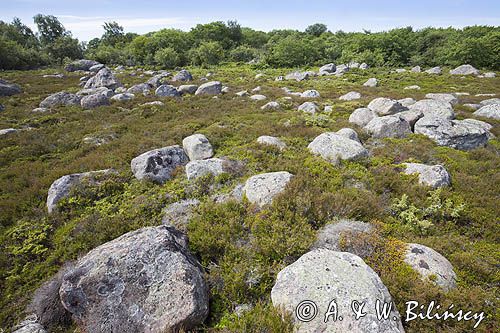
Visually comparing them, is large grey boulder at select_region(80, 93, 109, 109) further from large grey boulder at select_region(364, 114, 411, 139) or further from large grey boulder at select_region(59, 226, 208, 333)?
large grey boulder at select_region(364, 114, 411, 139)

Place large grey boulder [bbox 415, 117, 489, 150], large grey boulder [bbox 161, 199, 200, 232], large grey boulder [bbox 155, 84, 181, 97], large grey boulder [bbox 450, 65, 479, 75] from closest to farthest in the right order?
1. large grey boulder [bbox 161, 199, 200, 232]
2. large grey boulder [bbox 415, 117, 489, 150]
3. large grey boulder [bbox 155, 84, 181, 97]
4. large grey boulder [bbox 450, 65, 479, 75]

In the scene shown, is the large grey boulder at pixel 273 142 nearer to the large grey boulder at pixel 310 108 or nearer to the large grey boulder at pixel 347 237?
the large grey boulder at pixel 347 237

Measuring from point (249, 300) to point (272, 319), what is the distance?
3.41 ft

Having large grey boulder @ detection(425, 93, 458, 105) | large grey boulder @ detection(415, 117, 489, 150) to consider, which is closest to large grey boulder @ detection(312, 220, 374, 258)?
large grey boulder @ detection(415, 117, 489, 150)

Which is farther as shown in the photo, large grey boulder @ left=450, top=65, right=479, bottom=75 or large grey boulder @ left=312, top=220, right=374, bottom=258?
large grey boulder @ left=450, top=65, right=479, bottom=75

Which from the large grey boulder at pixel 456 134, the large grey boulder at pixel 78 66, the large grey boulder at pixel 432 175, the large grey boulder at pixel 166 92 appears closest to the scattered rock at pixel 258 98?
the large grey boulder at pixel 166 92

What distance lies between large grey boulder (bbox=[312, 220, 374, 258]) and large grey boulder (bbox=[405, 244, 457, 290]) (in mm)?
886

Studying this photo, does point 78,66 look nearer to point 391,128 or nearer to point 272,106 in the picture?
point 272,106

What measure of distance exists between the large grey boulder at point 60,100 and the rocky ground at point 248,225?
33.4ft

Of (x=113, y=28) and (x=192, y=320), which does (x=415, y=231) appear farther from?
(x=113, y=28)

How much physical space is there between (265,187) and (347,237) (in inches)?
116

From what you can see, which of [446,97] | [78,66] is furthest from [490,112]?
[78,66]

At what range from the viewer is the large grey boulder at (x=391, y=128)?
13824mm

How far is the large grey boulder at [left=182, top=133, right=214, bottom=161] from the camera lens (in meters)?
12.2
